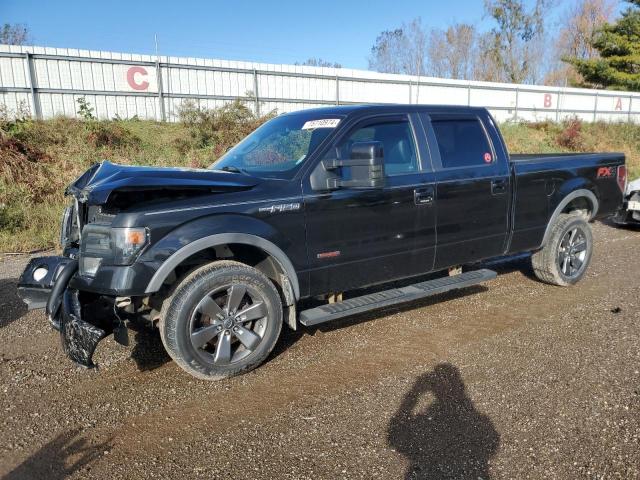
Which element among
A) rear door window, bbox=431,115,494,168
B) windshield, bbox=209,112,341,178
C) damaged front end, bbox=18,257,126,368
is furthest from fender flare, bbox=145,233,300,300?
rear door window, bbox=431,115,494,168

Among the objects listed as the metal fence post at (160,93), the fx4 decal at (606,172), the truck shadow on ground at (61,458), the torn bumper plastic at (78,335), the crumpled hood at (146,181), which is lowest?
the truck shadow on ground at (61,458)

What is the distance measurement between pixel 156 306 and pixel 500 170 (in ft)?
11.3

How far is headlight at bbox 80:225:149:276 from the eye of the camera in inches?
130

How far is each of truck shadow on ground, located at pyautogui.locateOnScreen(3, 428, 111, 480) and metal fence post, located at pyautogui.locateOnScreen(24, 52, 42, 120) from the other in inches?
514

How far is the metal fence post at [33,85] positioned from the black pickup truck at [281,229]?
11465mm

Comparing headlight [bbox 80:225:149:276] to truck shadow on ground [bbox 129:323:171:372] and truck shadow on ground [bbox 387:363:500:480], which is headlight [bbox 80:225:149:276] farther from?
truck shadow on ground [bbox 387:363:500:480]

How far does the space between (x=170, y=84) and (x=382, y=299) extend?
46.6 feet

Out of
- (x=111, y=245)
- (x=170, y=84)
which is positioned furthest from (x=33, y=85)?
(x=111, y=245)

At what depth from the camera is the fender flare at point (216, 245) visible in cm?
338

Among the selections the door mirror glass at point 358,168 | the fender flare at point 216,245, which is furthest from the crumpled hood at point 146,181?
the door mirror glass at point 358,168

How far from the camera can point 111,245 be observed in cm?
335

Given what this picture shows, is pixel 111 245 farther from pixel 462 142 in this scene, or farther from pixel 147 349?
pixel 462 142

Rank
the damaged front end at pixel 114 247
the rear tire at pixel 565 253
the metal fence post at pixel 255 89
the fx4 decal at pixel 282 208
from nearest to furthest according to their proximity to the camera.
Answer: the damaged front end at pixel 114 247, the fx4 decal at pixel 282 208, the rear tire at pixel 565 253, the metal fence post at pixel 255 89

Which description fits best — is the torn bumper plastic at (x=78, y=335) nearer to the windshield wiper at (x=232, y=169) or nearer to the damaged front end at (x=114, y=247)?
the damaged front end at (x=114, y=247)
